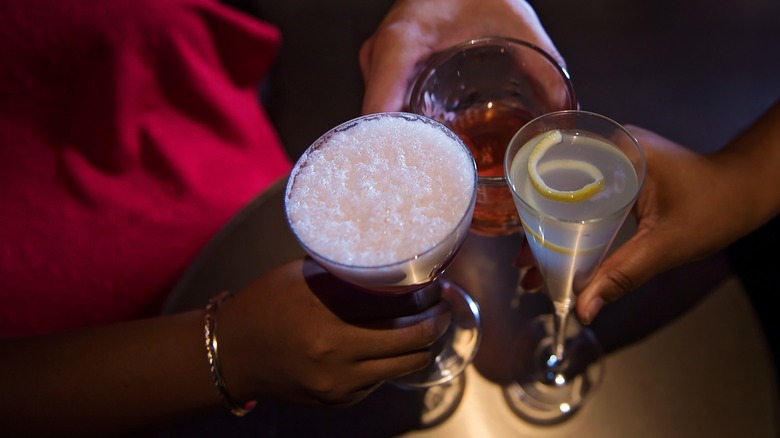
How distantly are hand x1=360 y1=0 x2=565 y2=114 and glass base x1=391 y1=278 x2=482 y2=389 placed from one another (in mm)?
308

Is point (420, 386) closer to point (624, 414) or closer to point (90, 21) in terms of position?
point (624, 414)

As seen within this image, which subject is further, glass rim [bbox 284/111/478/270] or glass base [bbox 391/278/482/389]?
glass base [bbox 391/278/482/389]

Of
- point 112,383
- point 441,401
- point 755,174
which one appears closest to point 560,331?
point 441,401

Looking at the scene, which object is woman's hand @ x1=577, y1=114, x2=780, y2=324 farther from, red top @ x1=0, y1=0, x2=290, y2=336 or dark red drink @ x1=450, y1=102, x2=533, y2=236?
red top @ x1=0, y1=0, x2=290, y2=336

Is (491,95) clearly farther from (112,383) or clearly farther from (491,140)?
(112,383)

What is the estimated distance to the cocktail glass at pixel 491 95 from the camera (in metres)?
0.80

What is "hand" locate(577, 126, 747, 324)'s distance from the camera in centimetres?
74

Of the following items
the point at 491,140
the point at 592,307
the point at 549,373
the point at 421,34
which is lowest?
the point at 549,373

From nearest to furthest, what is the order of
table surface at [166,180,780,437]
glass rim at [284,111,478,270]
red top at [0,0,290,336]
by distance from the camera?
glass rim at [284,111,478,270] < table surface at [166,180,780,437] < red top at [0,0,290,336]

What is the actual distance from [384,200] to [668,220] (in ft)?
1.27

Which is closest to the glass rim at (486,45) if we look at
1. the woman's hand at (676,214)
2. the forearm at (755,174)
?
the woman's hand at (676,214)

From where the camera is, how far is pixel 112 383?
2.58ft

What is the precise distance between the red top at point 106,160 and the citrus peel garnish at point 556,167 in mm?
712

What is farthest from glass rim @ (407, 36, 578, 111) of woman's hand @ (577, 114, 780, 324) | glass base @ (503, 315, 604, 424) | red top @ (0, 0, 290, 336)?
red top @ (0, 0, 290, 336)
